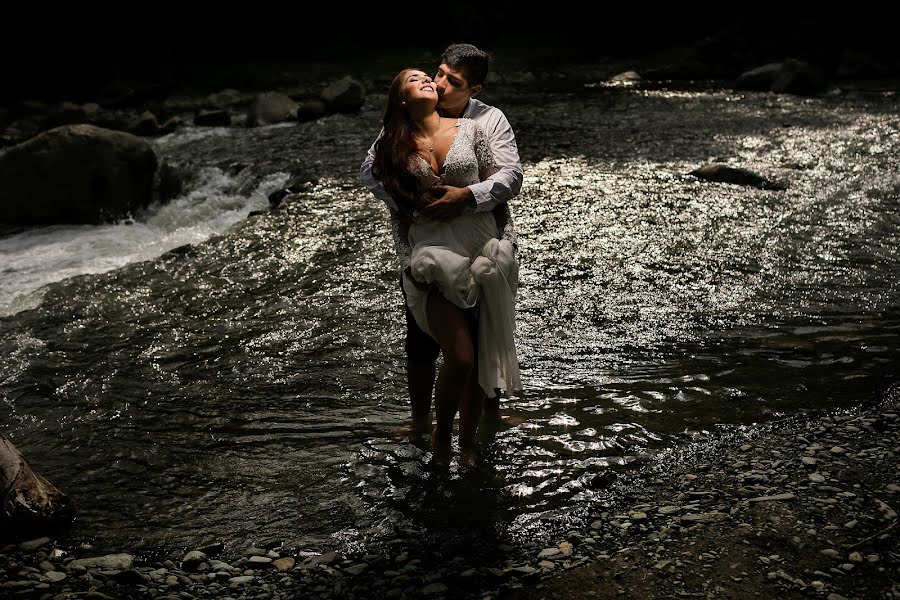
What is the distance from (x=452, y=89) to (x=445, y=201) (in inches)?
26.8

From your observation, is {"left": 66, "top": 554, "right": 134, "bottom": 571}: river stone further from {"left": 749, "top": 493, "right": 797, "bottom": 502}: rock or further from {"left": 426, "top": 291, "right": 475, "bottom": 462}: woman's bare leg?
{"left": 749, "top": 493, "right": 797, "bottom": 502}: rock

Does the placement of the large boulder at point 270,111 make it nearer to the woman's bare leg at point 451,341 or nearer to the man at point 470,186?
the man at point 470,186

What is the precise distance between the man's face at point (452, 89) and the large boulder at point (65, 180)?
8.18 m

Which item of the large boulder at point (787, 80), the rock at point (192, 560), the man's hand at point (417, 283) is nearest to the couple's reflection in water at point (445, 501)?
the rock at point (192, 560)

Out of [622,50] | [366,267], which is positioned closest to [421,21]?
[622,50]

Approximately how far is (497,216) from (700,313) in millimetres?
3165

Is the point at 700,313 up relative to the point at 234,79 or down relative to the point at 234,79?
down

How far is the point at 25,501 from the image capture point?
454 cm

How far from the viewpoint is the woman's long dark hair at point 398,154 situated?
4.48 meters

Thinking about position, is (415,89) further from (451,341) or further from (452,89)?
(451,341)

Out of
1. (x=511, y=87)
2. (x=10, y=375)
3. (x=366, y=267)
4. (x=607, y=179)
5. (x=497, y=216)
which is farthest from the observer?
(x=511, y=87)

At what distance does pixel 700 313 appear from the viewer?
737 centimetres

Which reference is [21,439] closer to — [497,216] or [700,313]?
[497,216]

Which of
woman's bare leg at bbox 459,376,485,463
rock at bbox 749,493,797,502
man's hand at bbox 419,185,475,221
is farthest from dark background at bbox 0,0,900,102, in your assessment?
man's hand at bbox 419,185,475,221
